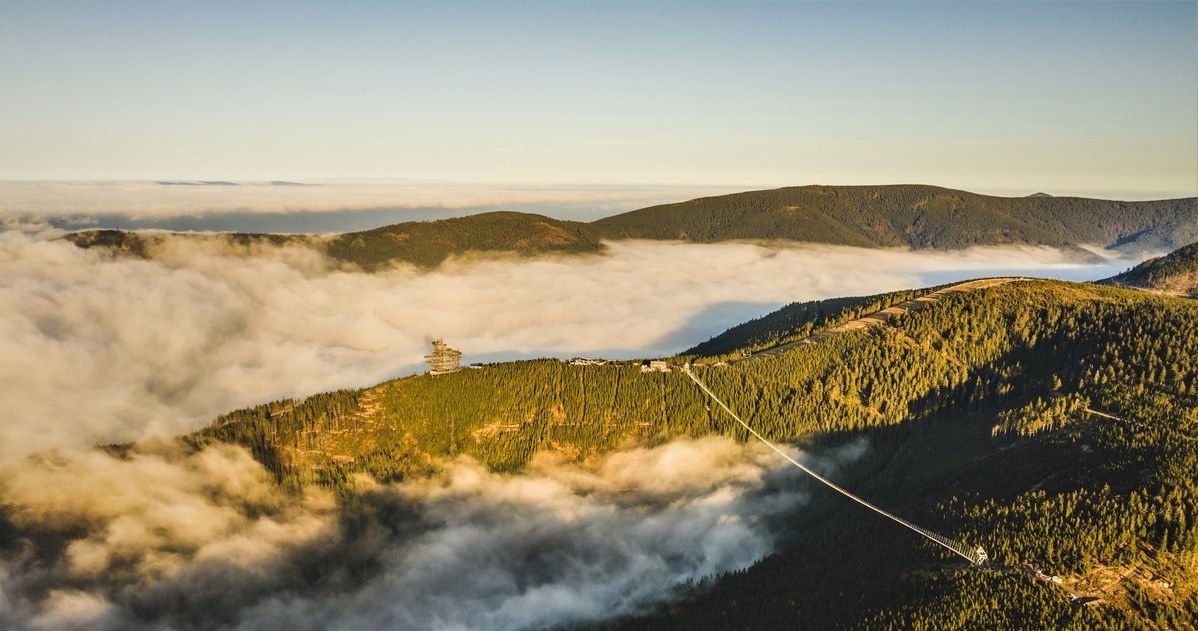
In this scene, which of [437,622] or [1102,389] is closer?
[437,622]

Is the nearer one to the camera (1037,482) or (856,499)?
(1037,482)

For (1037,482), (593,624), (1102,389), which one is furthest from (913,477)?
(593,624)

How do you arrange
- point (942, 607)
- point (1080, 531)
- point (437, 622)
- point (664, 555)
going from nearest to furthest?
1. point (942, 607)
2. point (1080, 531)
3. point (437, 622)
4. point (664, 555)

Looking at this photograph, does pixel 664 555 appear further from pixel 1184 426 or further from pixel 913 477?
pixel 1184 426

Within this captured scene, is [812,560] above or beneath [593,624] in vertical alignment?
above

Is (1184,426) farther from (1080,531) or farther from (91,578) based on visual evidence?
(91,578)

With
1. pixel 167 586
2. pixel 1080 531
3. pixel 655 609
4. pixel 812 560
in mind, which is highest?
pixel 1080 531

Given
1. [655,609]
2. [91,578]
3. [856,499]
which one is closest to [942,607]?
[655,609]

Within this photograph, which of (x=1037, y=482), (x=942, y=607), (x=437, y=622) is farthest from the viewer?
(x=437, y=622)

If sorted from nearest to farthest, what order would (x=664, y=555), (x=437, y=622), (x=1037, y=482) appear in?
(x=1037, y=482) → (x=437, y=622) → (x=664, y=555)
